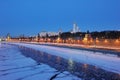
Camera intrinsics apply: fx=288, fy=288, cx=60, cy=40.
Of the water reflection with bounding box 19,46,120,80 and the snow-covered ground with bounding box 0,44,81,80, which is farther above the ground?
the snow-covered ground with bounding box 0,44,81,80

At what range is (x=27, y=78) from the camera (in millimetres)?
13391

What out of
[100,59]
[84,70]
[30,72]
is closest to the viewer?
[30,72]

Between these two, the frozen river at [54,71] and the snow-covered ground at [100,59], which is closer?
the frozen river at [54,71]

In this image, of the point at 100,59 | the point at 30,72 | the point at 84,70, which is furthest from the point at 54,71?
the point at 100,59

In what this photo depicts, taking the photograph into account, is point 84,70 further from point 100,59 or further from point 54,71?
point 100,59

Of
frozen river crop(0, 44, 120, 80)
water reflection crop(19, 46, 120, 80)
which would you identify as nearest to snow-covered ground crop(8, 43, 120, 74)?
frozen river crop(0, 44, 120, 80)

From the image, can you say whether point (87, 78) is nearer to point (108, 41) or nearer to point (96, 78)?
point (96, 78)

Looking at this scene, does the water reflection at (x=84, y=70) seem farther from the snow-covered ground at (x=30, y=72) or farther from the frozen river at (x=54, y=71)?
the snow-covered ground at (x=30, y=72)

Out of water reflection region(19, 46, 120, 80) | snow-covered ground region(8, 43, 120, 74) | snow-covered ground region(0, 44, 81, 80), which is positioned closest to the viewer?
snow-covered ground region(0, 44, 81, 80)

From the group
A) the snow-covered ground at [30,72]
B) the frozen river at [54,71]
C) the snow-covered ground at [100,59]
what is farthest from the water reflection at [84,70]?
the snow-covered ground at [100,59]

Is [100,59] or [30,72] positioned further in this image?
[100,59]

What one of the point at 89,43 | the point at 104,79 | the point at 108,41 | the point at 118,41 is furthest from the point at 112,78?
the point at 89,43

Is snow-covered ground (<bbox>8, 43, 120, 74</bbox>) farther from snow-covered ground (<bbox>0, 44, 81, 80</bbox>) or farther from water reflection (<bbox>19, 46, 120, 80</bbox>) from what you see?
snow-covered ground (<bbox>0, 44, 81, 80</bbox>)

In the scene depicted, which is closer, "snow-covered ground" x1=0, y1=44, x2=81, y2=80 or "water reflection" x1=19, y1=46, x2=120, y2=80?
"snow-covered ground" x1=0, y1=44, x2=81, y2=80
